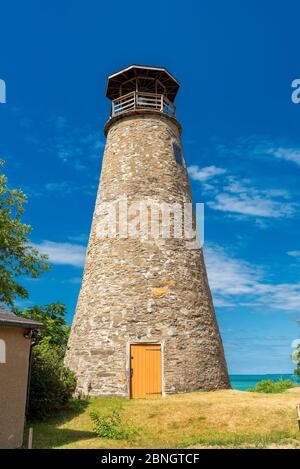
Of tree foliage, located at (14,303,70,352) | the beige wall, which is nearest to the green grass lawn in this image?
the beige wall

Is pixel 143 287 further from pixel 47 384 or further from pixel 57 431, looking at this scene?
pixel 57 431

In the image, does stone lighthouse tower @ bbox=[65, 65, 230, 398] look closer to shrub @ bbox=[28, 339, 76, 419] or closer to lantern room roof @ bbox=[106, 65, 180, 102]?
lantern room roof @ bbox=[106, 65, 180, 102]

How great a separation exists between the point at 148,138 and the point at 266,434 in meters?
17.0

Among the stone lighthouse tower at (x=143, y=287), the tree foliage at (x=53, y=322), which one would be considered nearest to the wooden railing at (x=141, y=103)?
the stone lighthouse tower at (x=143, y=287)

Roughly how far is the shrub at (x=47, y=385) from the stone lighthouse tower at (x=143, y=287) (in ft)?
7.06

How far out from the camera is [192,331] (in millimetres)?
20125

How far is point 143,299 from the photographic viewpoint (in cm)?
2011

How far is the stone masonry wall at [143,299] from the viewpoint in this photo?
19.3 meters

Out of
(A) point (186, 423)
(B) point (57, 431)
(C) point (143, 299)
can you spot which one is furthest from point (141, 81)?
(B) point (57, 431)

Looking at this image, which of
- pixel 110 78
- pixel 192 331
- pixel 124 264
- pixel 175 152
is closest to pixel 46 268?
pixel 124 264

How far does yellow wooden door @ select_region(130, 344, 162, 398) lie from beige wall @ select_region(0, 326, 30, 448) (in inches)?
312

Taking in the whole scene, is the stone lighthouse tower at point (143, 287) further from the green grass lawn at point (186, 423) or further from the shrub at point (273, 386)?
the shrub at point (273, 386)

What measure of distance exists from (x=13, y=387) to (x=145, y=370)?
875 cm
